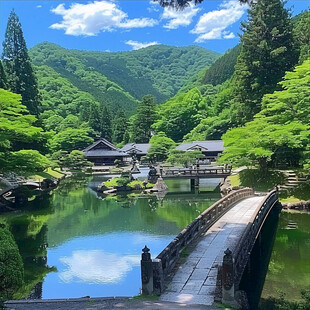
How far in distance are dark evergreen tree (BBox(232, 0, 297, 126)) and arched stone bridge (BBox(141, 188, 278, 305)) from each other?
23.5 meters

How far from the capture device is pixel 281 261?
13.8 m

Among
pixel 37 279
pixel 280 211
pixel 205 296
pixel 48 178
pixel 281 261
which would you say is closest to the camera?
pixel 205 296

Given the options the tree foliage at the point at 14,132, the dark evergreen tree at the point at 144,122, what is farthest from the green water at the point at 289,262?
the dark evergreen tree at the point at 144,122

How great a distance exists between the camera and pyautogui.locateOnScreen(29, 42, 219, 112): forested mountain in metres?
127

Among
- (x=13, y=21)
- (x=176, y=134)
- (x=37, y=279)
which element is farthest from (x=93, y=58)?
(x=37, y=279)

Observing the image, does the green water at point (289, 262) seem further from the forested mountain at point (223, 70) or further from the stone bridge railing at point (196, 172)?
the forested mountain at point (223, 70)

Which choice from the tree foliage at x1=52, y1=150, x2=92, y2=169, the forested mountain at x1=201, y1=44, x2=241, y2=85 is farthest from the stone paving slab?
the forested mountain at x1=201, y1=44, x2=241, y2=85

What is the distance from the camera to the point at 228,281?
24.8ft

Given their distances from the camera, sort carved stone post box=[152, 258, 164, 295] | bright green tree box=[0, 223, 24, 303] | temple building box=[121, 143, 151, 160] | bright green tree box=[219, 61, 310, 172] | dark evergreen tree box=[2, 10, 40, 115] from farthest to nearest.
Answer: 1. temple building box=[121, 143, 151, 160]
2. dark evergreen tree box=[2, 10, 40, 115]
3. bright green tree box=[219, 61, 310, 172]
4. carved stone post box=[152, 258, 164, 295]
5. bright green tree box=[0, 223, 24, 303]

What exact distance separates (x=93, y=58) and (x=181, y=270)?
520 feet

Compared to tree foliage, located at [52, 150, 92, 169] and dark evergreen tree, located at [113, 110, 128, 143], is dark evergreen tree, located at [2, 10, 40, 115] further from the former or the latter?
dark evergreen tree, located at [113, 110, 128, 143]

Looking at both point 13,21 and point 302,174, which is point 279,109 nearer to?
point 302,174

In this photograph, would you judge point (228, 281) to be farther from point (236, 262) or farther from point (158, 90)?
point (158, 90)

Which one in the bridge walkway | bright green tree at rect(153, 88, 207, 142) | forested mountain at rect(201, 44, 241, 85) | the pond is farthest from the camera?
forested mountain at rect(201, 44, 241, 85)
